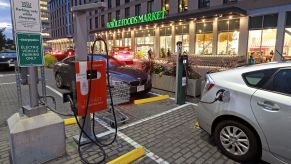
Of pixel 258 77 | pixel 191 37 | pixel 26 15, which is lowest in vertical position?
pixel 258 77

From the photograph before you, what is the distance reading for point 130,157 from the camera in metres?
3.37

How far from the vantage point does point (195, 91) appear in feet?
23.2

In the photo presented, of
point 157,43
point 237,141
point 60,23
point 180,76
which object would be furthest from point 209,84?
point 60,23

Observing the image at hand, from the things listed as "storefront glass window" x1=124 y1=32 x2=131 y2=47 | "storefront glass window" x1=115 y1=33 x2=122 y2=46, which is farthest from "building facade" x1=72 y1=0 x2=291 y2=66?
"storefront glass window" x1=115 y1=33 x2=122 y2=46

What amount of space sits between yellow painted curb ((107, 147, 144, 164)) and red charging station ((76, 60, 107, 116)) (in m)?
0.91

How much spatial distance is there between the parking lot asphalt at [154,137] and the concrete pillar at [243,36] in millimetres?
15132

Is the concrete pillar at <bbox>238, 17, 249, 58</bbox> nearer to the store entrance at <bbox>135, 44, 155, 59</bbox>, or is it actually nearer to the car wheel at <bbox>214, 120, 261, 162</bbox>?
the store entrance at <bbox>135, 44, 155, 59</bbox>

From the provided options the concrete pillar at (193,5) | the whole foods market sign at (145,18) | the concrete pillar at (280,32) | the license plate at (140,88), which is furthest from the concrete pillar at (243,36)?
the license plate at (140,88)

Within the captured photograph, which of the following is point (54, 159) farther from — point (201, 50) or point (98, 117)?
point (201, 50)

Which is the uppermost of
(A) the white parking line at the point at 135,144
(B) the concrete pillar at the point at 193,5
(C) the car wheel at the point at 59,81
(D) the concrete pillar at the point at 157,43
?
(B) the concrete pillar at the point at 193,5

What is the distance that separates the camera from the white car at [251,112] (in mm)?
2824

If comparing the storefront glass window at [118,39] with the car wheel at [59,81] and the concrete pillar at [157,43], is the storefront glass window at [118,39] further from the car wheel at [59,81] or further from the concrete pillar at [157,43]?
the car wheel at [59,81]

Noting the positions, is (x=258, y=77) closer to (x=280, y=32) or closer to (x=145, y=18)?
(x=280, y=32)

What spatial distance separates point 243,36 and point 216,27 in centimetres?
288
